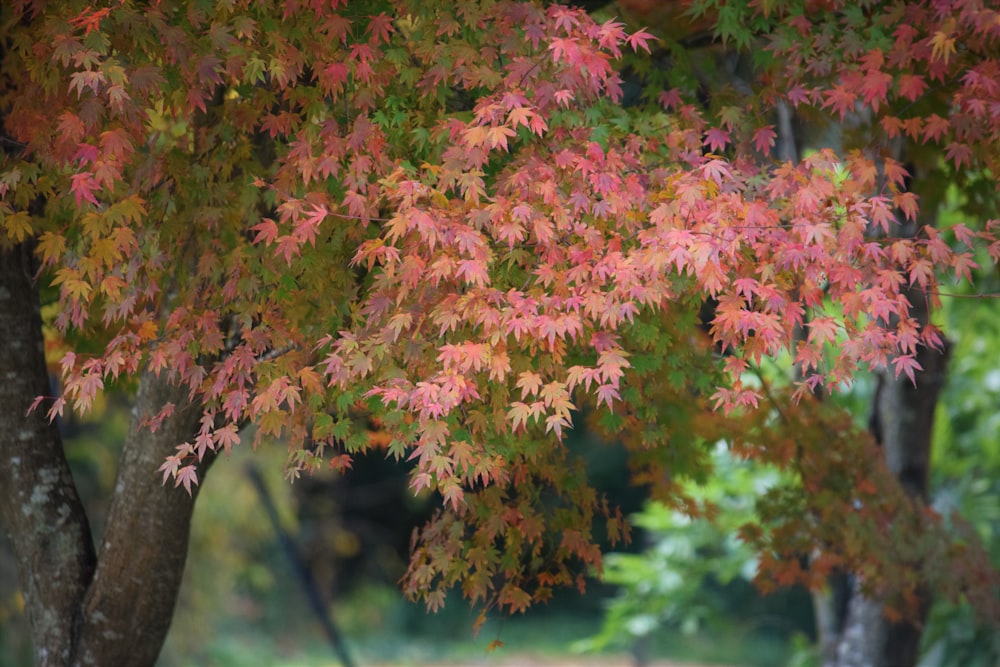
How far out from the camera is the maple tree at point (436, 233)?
12.2ft

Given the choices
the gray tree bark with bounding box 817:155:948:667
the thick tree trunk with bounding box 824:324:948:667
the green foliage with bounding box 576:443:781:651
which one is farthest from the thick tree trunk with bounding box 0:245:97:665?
the green foliage with bounding box 576:443:781:651

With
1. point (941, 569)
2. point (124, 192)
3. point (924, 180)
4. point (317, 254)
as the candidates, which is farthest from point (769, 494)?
point (124, 192)

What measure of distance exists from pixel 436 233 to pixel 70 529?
2.57 m

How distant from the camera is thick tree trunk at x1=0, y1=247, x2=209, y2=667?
4984 mm

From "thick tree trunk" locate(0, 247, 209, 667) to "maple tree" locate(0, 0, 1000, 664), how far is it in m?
0.02

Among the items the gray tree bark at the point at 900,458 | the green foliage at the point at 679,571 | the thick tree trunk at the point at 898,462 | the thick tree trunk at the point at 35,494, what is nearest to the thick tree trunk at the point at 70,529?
the thick tree trunk at the point at 35,494

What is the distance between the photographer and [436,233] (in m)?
3.62

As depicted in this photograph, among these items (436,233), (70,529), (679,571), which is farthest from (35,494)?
(679,571)

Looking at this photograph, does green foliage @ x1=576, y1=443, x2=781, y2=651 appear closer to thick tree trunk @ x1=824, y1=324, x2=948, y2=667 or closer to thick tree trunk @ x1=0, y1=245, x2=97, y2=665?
thick tree trunk @ x1=824, y1=324, x2=948, y2=667

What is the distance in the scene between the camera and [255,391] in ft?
13.5

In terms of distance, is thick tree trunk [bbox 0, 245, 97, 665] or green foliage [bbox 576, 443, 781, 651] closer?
thick tree trunk [bbox 0, 245, 97, 665]

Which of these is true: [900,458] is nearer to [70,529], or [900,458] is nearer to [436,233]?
[436,233]

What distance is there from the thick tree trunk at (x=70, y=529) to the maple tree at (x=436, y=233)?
0.02 metres

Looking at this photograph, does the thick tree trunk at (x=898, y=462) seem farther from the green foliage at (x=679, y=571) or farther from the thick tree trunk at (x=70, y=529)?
the thick tree trunk at (x=70, y=529)
